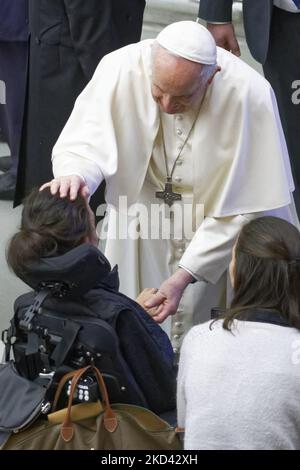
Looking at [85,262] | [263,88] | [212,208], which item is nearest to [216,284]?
[212,208]

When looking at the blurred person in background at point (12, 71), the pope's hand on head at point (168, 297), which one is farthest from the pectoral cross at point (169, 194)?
the blurred person in background at point (12, 71)

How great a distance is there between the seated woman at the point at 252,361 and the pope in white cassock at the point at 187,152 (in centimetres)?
82

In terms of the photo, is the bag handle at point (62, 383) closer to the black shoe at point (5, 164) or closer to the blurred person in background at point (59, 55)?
the blurred person in background at point (59, 55)

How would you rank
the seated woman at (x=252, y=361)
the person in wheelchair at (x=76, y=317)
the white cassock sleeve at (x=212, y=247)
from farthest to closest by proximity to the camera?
the white cassock sleeve at (x=212, y=247) < the person in wheelchair at (x=76, y=317) < the seated woman at (x=252, y=361)

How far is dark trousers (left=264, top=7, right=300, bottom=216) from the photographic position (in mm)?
4039

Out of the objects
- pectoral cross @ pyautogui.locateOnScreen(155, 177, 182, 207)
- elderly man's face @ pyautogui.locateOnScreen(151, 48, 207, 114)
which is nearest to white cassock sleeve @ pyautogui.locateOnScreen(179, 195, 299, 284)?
pectoral cross @ pyautogui.locateOnScreen(155, 177, 182, 207)

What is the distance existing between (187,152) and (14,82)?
6.17ft

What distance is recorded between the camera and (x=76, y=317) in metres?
2.58

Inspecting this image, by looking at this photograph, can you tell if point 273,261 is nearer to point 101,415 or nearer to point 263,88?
point 101,415

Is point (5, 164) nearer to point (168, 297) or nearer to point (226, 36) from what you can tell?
point (226, 36)

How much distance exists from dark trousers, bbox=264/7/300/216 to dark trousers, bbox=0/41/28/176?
51.4 inches

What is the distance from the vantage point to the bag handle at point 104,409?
2.39 meters

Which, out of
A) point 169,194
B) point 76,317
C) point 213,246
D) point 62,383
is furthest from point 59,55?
point 62,383
